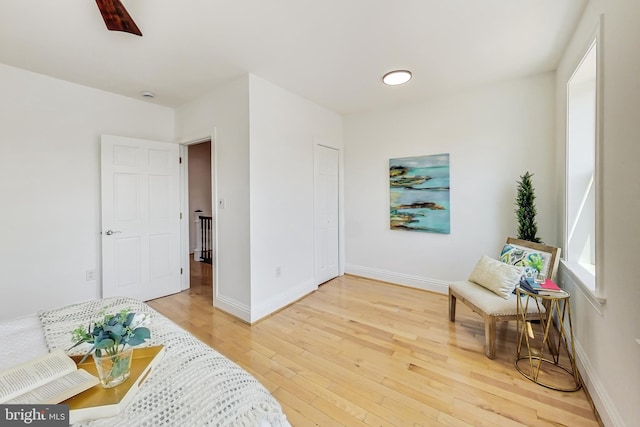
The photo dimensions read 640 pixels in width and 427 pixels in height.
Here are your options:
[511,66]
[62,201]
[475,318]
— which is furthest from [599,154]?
[62,201]

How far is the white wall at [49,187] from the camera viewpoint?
96.6 inches

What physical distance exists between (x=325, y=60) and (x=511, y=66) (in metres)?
1.83

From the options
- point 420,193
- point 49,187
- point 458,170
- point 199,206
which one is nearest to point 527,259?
point 458,170

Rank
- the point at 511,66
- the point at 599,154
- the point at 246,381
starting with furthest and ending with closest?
1. the point at 511,66
2. the point at 599,154
3. the point at 246,381

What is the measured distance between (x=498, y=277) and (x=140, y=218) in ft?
12.7

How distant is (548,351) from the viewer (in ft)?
7.02

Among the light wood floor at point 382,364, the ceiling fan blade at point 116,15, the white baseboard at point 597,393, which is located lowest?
the light wood floor at point 382,364

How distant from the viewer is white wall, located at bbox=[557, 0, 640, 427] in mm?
1226

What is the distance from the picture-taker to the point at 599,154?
157cm

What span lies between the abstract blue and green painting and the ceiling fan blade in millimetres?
3077

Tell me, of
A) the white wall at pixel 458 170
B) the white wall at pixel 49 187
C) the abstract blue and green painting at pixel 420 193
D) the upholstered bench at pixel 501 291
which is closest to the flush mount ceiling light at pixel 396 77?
the white wall at pixel 458 170

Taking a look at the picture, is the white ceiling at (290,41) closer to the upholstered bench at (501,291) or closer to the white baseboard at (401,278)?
the upholstered bench at (501,291)

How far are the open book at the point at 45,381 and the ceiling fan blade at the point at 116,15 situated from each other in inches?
63.3

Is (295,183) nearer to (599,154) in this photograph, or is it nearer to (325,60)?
(325,60)
